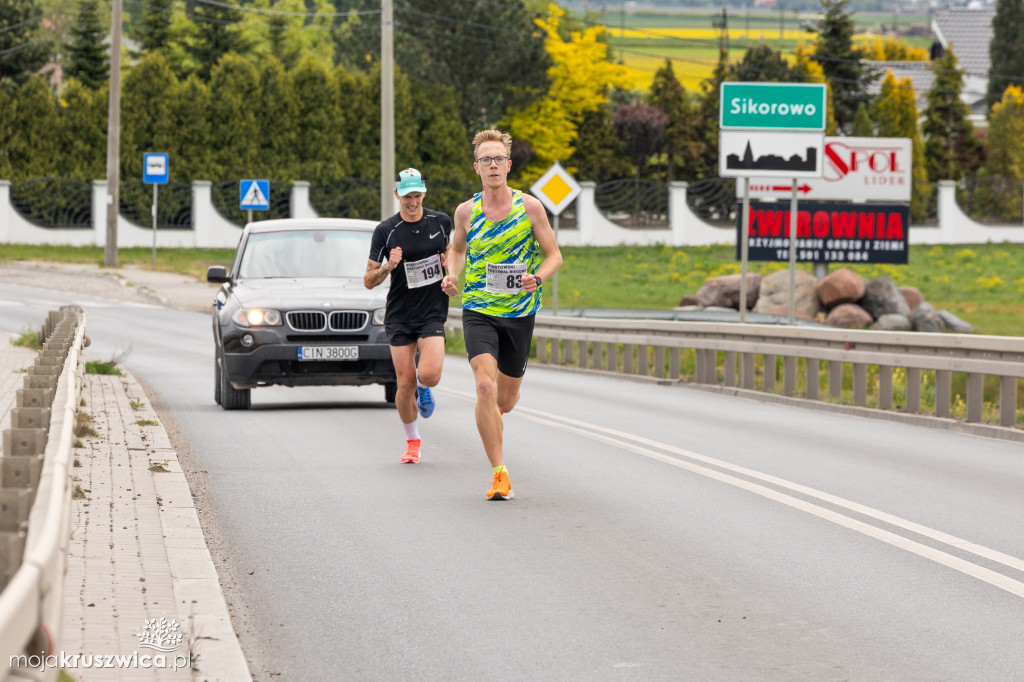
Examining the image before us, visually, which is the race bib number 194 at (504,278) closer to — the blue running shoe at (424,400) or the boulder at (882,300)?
the blue running shoe at (424,400)

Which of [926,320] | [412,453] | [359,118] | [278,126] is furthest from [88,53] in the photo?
[412,453]

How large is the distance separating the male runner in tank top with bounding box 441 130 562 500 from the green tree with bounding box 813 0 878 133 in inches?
3388

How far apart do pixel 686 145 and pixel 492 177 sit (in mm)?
73972

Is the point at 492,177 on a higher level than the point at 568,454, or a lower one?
higher

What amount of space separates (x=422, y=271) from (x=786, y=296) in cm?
2530

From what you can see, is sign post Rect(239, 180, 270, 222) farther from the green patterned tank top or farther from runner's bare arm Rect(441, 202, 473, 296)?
the green patterned tank top

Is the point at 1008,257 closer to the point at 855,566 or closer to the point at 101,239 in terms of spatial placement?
the point at 101,239

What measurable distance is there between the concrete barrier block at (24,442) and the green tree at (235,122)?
5076cm

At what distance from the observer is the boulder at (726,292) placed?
3647 centimetres

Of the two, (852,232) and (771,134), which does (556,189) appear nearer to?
(771,134)

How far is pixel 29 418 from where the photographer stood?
6.29 m

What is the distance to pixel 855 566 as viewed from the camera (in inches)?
306

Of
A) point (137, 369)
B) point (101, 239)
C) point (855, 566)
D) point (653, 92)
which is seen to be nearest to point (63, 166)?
point (101, 239)

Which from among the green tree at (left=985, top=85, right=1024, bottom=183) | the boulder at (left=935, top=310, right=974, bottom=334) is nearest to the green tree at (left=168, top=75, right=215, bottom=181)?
the boulder at (left=935, top=310, right=974, bottom=334)
